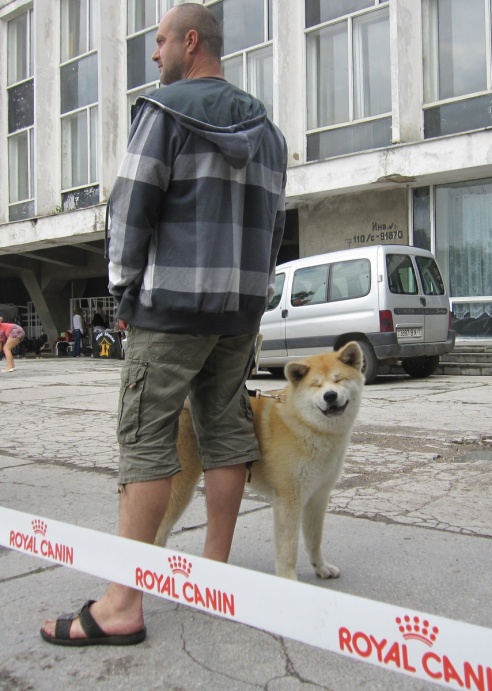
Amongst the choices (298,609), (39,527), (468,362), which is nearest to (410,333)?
(468,362)

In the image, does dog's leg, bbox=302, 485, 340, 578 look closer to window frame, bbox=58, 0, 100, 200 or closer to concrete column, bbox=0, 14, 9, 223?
window frame, bbox=58, 0, 100, 200

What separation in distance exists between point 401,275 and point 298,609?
911 cm

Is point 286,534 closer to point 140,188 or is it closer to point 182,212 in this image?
point 182,212

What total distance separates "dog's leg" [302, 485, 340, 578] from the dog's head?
1.08 ft

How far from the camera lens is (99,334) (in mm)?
20938

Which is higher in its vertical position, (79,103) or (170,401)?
(79,103)

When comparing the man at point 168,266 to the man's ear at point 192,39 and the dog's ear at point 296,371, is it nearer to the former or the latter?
the man's ear at point 192,39

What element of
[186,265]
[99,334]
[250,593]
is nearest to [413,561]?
[250,593]

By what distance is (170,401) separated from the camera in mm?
2215

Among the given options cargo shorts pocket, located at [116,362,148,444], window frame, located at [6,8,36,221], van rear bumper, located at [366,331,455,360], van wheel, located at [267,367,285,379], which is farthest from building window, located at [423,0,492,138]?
window frame, located at [6,8,36,221]

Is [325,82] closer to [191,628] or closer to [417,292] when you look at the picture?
[417,292]

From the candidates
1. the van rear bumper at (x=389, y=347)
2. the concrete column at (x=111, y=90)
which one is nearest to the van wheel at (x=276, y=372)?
the van rear bumper at (x=389, y=347)

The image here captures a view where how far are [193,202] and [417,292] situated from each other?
8.66 m

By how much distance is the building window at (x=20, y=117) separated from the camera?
2336 cm
